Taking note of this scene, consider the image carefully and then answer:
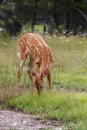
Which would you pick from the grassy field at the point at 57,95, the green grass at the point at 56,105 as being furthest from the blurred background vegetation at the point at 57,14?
the green grass at the point at 56,105

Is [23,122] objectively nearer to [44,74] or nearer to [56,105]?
[56,105]

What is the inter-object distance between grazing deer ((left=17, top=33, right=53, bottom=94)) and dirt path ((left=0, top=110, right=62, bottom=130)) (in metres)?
1.15

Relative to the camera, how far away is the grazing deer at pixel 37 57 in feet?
36.9

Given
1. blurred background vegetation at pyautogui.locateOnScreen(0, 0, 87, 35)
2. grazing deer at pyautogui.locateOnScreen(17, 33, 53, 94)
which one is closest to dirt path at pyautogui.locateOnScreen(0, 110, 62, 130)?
grazing deer at pyautogui.locateOnScreen(17, 33, 53, 94)

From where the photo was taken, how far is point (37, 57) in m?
11.7

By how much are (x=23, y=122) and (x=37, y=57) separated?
2.31 meters

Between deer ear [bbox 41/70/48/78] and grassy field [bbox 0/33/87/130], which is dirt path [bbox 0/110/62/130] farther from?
deer ear [bbox 41/70/48/78]

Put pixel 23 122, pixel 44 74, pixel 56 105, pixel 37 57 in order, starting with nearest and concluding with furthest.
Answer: pixel 23 122, pixel 56 105, pixel 44 74, pixel 37 57

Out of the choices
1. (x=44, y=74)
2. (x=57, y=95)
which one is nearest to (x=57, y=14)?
(x=44, y=74)

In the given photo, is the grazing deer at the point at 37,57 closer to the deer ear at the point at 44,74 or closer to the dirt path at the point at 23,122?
the deer ear at the point at 44,74

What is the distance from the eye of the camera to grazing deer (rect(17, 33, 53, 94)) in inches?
443

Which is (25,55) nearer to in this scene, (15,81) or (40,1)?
(15,81)

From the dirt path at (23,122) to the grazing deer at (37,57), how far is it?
3.78 ft

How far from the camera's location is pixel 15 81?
40.5 feet
